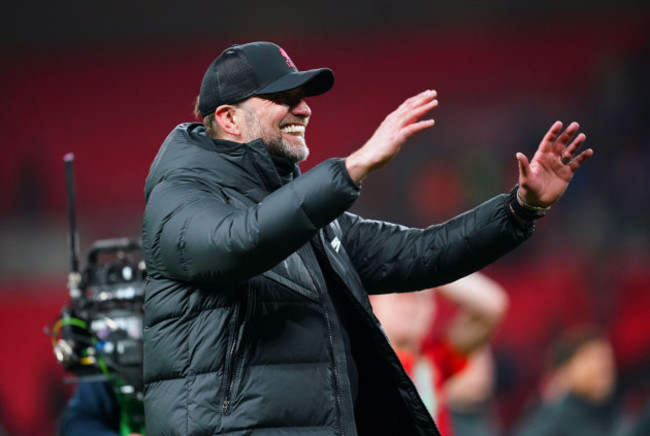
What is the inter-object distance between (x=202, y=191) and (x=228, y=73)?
0.37 m

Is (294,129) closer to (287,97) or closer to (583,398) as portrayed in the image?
(287,97)

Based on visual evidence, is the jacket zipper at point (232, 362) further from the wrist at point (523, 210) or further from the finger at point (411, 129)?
the wrist at point (523, 210)

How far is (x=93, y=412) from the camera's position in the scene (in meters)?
3.02

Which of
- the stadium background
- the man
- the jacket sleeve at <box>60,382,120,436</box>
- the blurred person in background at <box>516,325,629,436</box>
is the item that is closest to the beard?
the man

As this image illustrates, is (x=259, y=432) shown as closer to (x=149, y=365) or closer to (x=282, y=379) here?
(x=282, y=379)

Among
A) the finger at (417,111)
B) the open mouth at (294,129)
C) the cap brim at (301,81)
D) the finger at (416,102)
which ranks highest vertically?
the cap brim at (301,81)

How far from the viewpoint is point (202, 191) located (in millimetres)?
2100

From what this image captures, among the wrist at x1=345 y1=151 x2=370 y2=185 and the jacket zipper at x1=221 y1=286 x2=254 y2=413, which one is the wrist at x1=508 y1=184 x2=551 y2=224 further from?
the jacket zipper at x1=221 y1=286 x2=254 y2=413

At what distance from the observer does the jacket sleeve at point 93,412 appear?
115 inches

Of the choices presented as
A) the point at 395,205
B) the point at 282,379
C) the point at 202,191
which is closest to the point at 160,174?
the point at 202,191

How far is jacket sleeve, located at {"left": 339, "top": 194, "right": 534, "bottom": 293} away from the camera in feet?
8.04

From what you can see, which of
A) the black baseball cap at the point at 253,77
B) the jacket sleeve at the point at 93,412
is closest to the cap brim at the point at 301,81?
the black baseball cap at the point at 253,77

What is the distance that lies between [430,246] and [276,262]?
66 centimetres

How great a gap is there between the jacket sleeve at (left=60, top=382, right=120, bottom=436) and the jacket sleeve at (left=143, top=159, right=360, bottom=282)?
1082 millimetres
